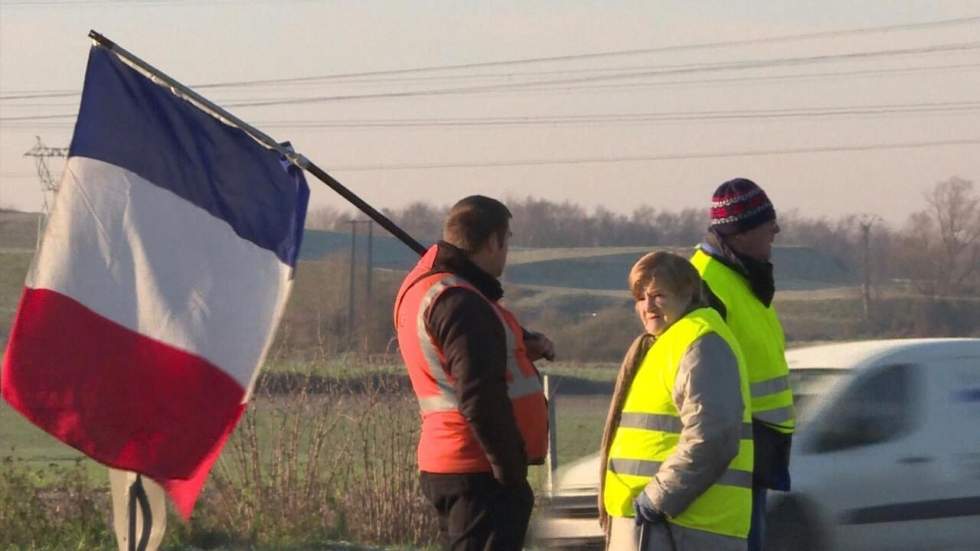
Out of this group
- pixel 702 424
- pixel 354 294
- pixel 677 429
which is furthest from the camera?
pixel 354 294

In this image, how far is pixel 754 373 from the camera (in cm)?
528

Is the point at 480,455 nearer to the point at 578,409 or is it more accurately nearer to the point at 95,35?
the point at 95,35

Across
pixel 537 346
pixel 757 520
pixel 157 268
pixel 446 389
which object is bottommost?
pixel 757 520

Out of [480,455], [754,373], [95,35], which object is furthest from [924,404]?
[95,35]

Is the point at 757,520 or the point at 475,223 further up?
the point at 475,223

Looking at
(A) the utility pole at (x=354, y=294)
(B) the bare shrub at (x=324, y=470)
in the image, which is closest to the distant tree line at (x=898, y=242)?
(A) the utility pole at (x=354, y=294)

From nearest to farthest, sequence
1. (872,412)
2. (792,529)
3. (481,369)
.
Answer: (481,369) < (792,529) < (872,412)

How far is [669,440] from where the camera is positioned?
476 cm

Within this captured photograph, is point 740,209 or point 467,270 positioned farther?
point 740,209

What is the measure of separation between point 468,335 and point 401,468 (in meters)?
7.13

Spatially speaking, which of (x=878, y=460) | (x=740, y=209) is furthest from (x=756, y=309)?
(x=878, y=460)

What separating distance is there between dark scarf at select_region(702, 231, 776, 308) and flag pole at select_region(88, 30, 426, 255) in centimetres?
116

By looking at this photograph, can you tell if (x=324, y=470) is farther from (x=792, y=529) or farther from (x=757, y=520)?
(x=757, y=520)

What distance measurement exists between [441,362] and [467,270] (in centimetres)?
31
